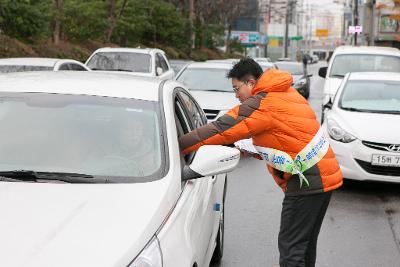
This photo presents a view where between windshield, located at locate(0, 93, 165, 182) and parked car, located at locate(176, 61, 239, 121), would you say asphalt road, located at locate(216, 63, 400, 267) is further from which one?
parked car, located at locate(176, 61, 239, 121)

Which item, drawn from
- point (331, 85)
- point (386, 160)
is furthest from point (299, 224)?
point (331, 85)

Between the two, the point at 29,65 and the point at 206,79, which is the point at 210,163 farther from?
the point at 206,79

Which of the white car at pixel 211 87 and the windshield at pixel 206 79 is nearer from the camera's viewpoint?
the white car at pixel 211 87

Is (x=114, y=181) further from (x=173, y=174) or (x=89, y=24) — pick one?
(x=89, y=24)

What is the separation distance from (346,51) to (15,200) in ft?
43.7

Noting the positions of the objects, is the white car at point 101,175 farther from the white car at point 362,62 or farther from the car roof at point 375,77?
the white car at point 362,62

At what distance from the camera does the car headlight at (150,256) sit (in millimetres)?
2721

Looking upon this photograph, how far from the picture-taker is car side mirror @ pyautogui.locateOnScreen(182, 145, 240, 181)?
361cm

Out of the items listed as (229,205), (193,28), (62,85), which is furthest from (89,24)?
(62,85)

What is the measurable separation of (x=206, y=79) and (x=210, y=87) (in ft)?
1.57

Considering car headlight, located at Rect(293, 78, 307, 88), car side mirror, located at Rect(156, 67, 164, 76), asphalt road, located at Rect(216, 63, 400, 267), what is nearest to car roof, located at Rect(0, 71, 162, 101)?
asphalt road, located at Rect(216, 63, 400, 267)

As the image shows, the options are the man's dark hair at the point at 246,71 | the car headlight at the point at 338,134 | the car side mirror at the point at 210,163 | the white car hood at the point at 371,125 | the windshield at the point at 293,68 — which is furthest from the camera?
the windshield at the point at 293,68

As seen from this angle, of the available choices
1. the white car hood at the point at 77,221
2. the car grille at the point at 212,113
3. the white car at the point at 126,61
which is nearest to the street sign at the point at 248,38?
the white car at the point at 126,61

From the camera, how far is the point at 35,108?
13.2 feet
